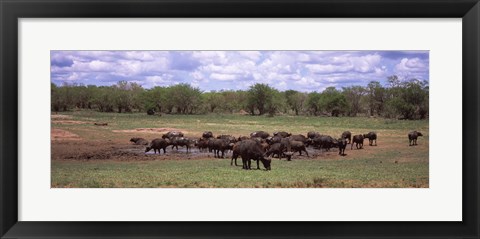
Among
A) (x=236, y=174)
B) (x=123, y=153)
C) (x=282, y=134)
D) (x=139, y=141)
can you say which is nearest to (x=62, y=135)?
(x=123, y=153)

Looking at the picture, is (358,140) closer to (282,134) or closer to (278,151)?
(282,134)

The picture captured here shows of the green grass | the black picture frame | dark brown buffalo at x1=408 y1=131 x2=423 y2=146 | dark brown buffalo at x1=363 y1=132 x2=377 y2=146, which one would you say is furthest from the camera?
dark brown buffalo at x1=363 y1=132 x2=377 y2=146

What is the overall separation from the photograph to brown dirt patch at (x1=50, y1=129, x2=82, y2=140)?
25 mm

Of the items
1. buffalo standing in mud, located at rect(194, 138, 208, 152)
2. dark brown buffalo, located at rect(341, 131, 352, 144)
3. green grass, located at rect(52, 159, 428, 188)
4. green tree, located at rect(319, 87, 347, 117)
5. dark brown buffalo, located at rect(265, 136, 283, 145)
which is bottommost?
green grass, located at rect(52, 159, 428, 188)

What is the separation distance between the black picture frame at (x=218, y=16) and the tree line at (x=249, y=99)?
100 centimetres

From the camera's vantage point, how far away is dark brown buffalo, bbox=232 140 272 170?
9.82m

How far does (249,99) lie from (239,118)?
0.36 meters

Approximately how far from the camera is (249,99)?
999 cm

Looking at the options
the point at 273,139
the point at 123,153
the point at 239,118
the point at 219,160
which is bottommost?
the point at 219,160

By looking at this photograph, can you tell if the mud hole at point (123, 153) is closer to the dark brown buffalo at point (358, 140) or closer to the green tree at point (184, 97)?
the dark brown buffalo at point (358, 140)

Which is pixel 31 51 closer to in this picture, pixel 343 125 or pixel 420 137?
pixel 343 125

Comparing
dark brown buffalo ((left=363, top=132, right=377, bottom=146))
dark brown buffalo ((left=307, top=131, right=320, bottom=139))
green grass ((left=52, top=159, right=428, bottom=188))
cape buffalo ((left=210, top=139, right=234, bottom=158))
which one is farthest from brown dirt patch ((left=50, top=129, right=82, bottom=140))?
dark brown buffalo ((left=363, top=132, right=377, bottom=146))

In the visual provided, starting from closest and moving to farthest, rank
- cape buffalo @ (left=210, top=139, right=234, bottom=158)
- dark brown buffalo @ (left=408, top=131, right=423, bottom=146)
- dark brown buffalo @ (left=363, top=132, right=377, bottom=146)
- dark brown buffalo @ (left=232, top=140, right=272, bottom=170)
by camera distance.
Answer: dark brown buffalo @ (left=408, top=131, right=423, bottom=146), dark brown buffalo @ (left=232, top=140, right=272, bottom=170), cape buffalo @ (left=210, top=139, right=234, bottom=158), dark brown buffalo @ (left=363, top=132, right=377, bottom=146)

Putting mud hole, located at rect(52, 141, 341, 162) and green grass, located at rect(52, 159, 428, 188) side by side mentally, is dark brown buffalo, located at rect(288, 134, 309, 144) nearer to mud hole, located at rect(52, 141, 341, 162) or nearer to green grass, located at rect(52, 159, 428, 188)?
mud hole, located at rect(52, 141, 341, 162)
